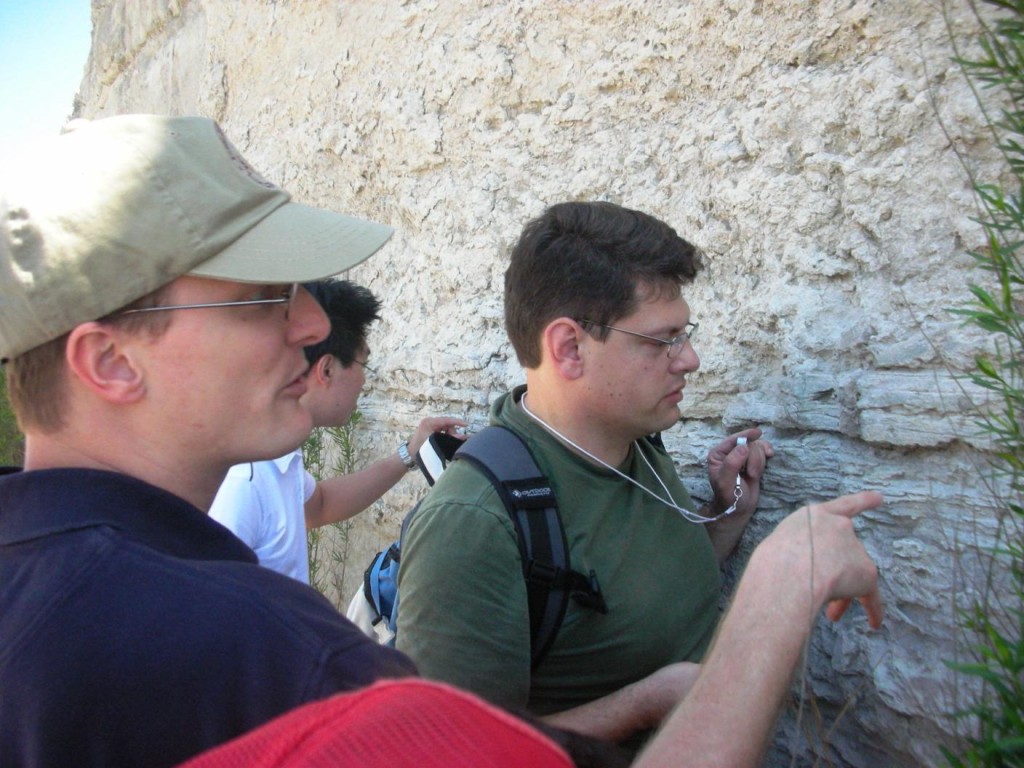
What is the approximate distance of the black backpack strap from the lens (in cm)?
175

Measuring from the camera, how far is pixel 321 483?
319 centimetres

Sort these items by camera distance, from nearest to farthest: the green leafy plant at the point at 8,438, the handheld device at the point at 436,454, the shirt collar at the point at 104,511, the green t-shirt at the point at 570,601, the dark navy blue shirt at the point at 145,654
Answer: the dark navy blue shirt at the point at 145,654 → the shirt collar at the point at 104,511 → the green t-shirt at the point at 570,601 → the handheld device at the point at 436,454 → the green leafy plant at the point at 8,438

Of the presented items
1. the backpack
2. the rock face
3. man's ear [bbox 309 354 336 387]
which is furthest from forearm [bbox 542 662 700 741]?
man's ear [bbox 309 354 336 387]

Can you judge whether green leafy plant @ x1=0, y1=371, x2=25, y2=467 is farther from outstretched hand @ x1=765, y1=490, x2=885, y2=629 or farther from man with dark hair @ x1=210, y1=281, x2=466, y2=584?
outstretched hand @ x1=765, y1=490, x2=885, y2=629

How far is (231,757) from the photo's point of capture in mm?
554

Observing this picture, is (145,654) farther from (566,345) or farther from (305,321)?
(566,345)

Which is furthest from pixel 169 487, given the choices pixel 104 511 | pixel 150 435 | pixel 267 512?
pixel 267 512

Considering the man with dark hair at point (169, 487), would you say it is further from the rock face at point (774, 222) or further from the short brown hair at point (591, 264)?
the short brown hair at point (591, 264)

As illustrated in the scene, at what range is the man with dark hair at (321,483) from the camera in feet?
7.65

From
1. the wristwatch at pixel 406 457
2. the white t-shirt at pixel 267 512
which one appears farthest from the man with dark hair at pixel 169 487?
the wristwatch at pixel 406 457

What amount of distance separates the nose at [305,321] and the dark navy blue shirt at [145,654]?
42cm

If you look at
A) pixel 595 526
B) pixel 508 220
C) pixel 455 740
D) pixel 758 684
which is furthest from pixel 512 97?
pixel 455 740

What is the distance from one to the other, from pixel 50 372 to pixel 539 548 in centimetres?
96

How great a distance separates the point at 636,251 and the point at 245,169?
959mm
